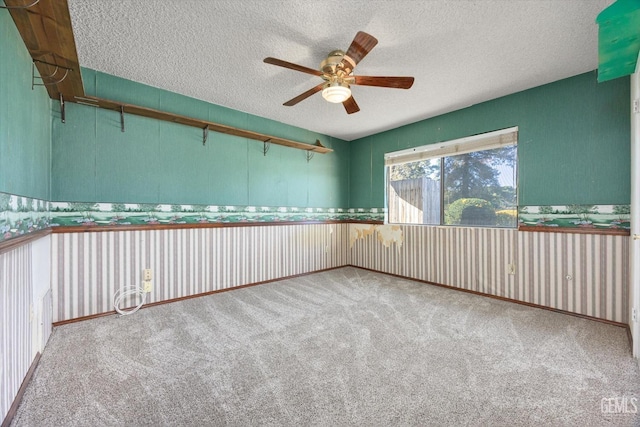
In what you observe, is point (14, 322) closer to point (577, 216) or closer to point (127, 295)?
point (127, 295)

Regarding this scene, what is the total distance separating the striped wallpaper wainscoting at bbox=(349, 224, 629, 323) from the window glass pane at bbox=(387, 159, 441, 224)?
25 centimetres

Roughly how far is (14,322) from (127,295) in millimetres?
1440

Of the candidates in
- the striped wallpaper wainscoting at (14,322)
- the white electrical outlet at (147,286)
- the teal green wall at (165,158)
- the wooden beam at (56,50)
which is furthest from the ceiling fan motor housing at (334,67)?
the white electrical outlet at (147,286)

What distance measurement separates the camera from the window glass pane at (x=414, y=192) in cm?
414

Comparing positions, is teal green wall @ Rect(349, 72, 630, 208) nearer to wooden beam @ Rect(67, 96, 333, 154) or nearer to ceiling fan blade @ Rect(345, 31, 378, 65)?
ceiling fan blade @ Rect(345, 31, 378, 65)

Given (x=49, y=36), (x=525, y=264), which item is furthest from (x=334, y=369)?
(x=49, y=36)

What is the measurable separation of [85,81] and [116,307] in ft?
7.60

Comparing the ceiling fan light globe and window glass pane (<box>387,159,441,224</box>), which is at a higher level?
the ceiling fan light globe

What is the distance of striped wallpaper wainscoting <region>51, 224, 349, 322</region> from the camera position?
2.57m

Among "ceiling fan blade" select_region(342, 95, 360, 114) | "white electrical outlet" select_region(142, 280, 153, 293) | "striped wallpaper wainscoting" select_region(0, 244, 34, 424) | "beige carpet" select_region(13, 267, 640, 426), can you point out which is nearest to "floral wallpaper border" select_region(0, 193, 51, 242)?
"striped wallpaper wainscoting" select_region(0, 244, 34, 424)

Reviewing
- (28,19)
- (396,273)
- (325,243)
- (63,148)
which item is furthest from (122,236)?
(396,273)

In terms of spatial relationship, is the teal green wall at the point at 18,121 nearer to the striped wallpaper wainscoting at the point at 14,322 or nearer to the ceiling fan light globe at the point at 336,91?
the striped wallpaper wainscoting at the point at 14,322

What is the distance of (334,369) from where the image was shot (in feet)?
5.87

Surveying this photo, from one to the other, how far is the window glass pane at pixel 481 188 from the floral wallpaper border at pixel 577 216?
0.20 m
